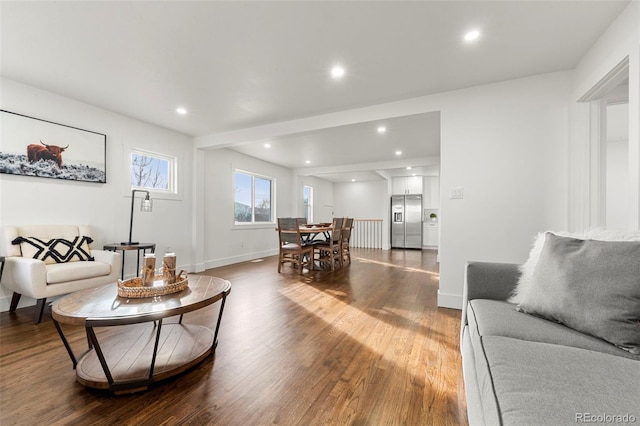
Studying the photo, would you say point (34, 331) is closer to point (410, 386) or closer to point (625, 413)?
point (410, 386)

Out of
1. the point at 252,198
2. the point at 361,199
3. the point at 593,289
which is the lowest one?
the point at 593,289

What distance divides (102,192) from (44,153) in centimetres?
70

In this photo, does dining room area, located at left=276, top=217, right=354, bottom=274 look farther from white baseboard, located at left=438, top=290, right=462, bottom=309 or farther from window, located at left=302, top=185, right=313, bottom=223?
window, located at left=302, top=185, right=313, bottom=223

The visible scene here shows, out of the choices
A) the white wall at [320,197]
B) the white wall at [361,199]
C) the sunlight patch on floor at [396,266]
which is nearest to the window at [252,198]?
the white wall at [320,197]

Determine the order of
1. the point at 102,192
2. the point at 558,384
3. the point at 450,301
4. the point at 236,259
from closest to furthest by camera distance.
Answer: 1. the point at 558,384
2. the point at 450,301
3. the point at 102,192
4. the point at 236,259

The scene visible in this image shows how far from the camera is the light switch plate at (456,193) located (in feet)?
9.49

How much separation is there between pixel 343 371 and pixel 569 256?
136 centimetres

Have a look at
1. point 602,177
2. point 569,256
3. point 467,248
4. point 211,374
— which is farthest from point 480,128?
point 211,374

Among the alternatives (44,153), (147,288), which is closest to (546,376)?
(147,288)

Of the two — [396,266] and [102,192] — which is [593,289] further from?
[102,192]

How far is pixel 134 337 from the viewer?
1966 millimetres

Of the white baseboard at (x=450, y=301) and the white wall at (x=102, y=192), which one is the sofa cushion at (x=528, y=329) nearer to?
the white baseboard at (x=450, y=301)

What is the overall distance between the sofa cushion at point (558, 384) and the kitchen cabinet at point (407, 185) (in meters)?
7.76

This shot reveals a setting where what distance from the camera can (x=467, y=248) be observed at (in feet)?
9.39
